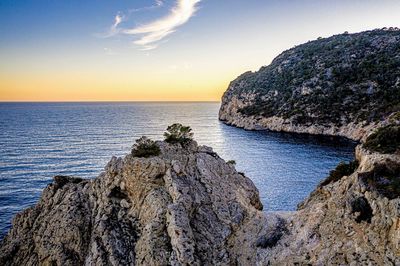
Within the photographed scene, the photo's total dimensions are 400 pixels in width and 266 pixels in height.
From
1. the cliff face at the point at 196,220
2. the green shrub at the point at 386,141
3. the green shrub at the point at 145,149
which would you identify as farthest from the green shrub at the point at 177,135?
the green shrub at the point at 386,141

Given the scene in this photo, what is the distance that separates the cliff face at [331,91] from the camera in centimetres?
10775

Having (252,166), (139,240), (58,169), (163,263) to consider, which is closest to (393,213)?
(163,263)

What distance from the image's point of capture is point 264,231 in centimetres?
2486

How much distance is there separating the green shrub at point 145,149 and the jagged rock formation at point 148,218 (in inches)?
29.0

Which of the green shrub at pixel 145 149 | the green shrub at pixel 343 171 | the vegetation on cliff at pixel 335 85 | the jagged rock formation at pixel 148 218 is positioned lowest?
the jagged rock formation at pixel 148 218

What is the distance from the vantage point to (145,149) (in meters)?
30.4

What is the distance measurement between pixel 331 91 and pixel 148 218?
114978mm

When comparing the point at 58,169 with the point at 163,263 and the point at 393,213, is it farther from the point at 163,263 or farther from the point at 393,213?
the point at 393,213

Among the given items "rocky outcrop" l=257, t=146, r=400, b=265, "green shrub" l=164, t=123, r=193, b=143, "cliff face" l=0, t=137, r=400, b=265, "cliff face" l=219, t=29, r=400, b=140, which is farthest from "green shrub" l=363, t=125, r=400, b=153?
"cliff face" l=219, t=29, r=400, b=140

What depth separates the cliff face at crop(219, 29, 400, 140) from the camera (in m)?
108

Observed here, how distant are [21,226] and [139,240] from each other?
1422 cm

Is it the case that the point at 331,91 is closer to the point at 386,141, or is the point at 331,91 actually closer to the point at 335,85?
the point at 335,85

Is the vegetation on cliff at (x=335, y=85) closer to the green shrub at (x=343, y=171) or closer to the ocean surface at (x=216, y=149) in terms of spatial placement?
the ocean surface at (x=216, y=149)

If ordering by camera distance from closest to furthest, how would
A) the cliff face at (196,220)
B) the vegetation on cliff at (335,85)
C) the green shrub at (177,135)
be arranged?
1. the cliff face at (196,220)
2. the green shrub at (177,135)
3. the vegetation on cliff at (335,85)
